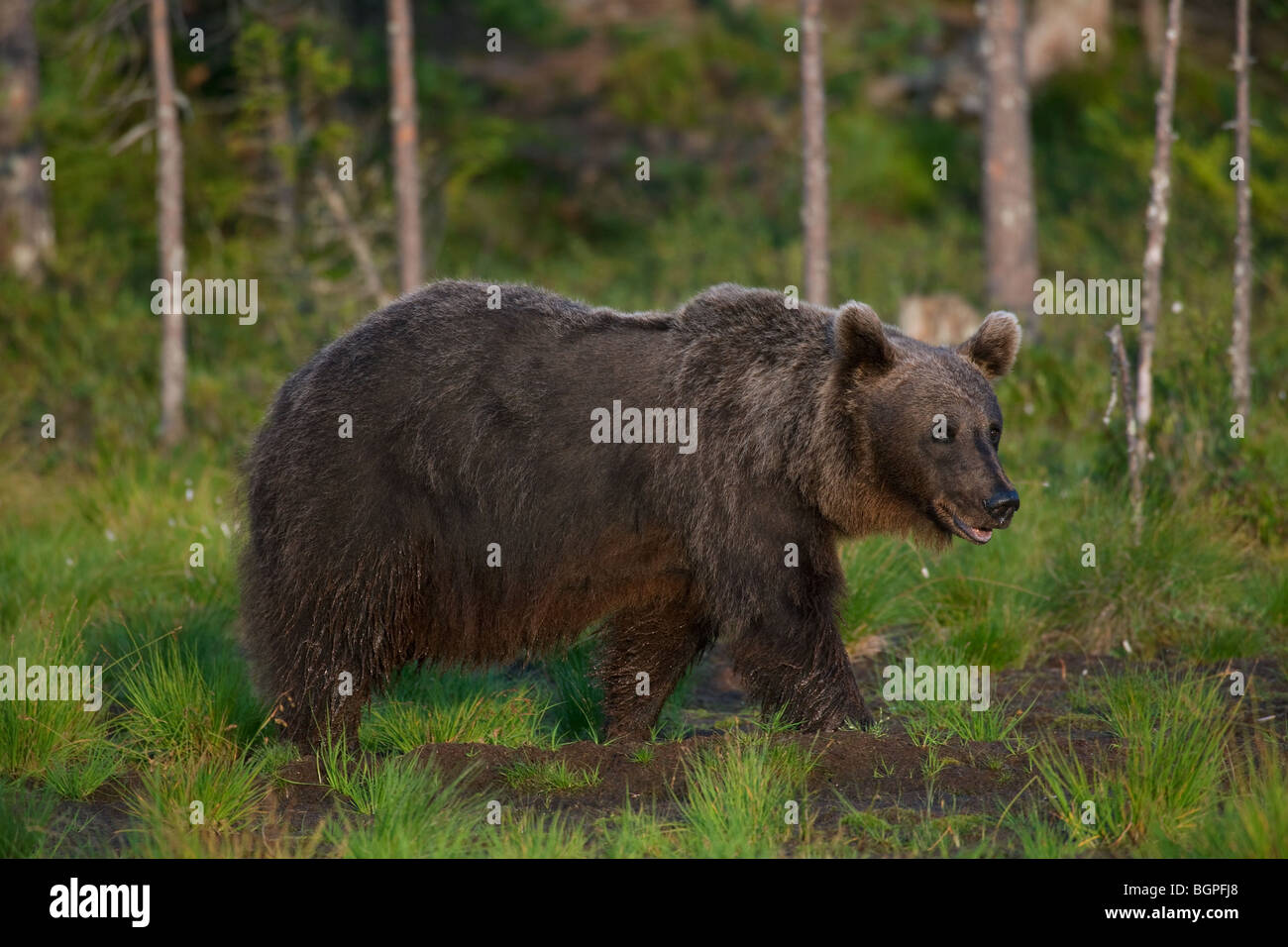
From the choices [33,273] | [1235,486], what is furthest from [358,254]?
[1235,486]

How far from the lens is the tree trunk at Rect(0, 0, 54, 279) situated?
17281 millimetres

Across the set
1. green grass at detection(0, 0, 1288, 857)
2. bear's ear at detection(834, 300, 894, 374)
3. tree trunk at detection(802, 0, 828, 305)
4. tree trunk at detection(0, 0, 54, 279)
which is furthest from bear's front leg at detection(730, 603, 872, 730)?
tree trunk at detection(0, 0, 54, 279)

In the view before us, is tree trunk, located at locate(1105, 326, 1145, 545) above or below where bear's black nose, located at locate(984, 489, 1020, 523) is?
above

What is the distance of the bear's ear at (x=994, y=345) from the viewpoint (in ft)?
22.7

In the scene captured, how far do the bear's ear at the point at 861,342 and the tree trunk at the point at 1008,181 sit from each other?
387 inches

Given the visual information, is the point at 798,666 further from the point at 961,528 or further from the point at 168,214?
the point at 168,214

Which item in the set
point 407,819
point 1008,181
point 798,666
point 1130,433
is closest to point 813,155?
point 1008,181

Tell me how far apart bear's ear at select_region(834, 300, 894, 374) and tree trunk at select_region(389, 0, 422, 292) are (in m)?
9.00

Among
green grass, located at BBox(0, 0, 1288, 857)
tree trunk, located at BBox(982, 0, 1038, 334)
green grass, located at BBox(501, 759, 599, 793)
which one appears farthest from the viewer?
tree trunk, located at BBox(982, 0, 1038, 334)

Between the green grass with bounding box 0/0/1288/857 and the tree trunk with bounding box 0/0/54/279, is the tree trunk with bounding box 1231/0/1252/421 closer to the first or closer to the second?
the green grass with bounding box 0/0/1288/857

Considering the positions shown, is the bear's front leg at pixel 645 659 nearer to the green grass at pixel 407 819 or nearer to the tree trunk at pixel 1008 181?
the green grass at pixel 407 819

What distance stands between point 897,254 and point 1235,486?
1000 cm

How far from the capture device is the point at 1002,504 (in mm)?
6281

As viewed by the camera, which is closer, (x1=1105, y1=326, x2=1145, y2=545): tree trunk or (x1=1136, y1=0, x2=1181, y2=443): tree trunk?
(x1=1105, y1=326, x2=1145, y2=545): tree trunk
